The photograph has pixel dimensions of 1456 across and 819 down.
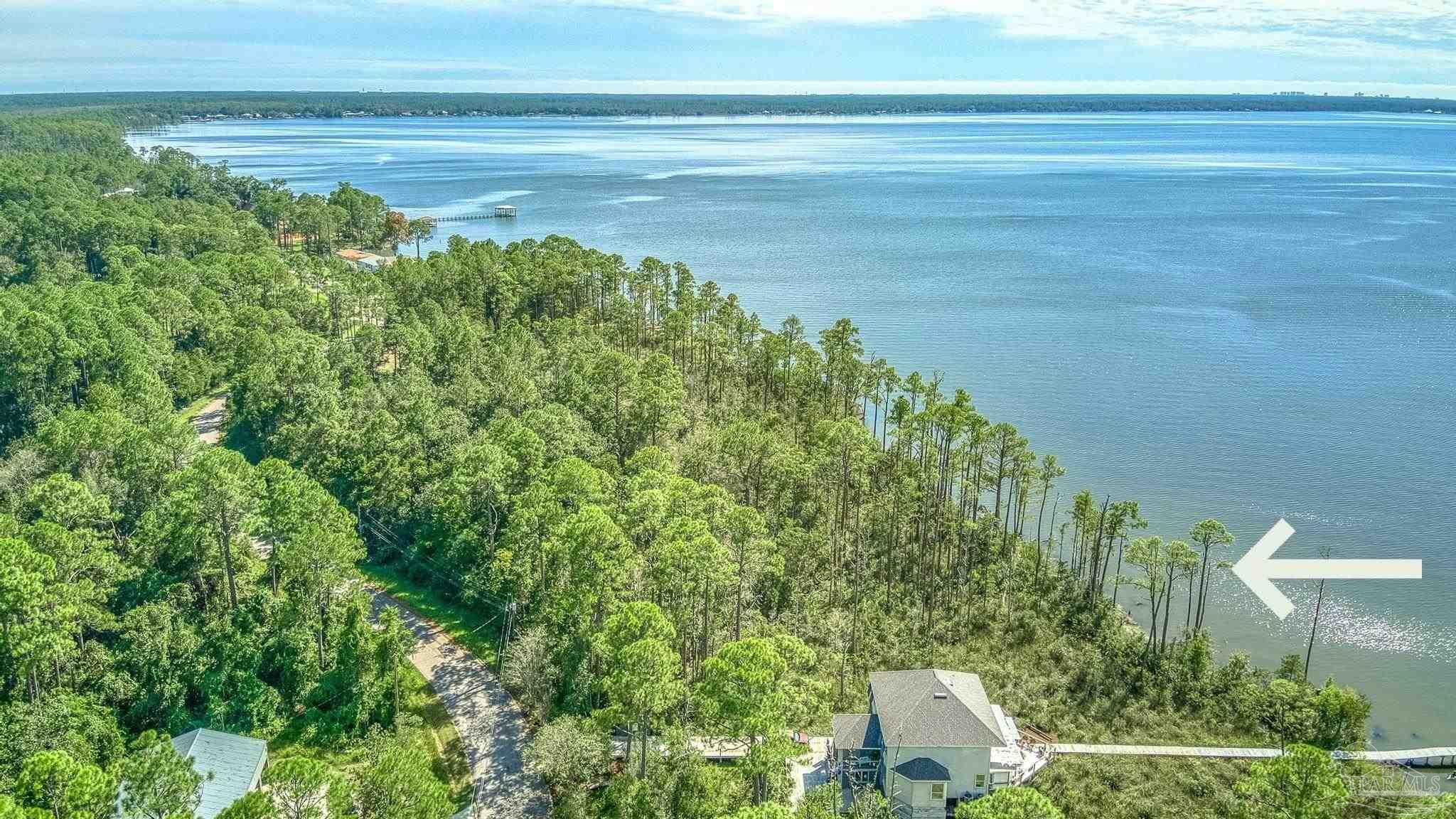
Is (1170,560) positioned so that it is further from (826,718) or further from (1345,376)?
(1345,376)

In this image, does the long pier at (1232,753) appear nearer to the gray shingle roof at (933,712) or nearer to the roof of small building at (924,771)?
the gray shingle roof at (933,712)

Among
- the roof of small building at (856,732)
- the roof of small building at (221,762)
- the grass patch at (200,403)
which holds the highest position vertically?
the grass patch at (200,403)

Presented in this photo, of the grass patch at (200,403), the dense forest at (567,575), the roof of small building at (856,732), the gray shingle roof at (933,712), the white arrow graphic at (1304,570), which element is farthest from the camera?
the grass patch at (200,403)

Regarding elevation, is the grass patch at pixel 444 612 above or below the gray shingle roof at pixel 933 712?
below

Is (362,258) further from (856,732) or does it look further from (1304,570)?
(1304,570)

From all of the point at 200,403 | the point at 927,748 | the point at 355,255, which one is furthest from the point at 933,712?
the point at 355,255

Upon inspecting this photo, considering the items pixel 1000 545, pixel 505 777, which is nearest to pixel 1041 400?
pixel 1000 545

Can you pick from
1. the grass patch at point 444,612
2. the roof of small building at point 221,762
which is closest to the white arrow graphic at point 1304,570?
the grass patch at point 444,612
